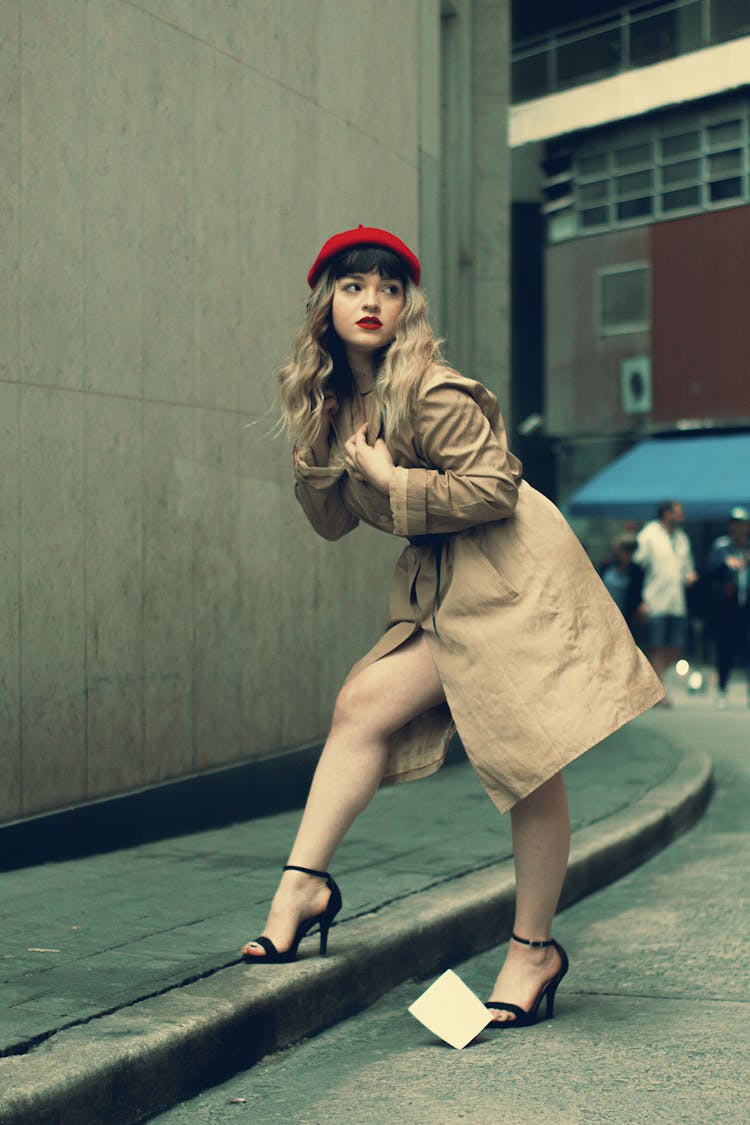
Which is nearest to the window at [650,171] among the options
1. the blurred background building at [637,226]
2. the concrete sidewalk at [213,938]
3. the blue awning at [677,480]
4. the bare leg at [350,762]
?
the blurred background building at [637,226]

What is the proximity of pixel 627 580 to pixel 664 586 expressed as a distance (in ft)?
1.83

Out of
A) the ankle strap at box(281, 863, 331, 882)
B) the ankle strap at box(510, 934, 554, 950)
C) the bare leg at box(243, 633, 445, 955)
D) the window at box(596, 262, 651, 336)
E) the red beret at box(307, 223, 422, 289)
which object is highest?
the window at box(596, 262, 651, 336)

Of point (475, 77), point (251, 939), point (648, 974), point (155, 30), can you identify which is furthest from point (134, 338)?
point (475, 77)

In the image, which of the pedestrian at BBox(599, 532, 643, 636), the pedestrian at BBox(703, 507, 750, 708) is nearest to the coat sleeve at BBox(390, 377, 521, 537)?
the pedestrian at BBox(599, 532, 643, 636)

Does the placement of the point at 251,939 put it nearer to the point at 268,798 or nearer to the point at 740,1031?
the point at 740,1031

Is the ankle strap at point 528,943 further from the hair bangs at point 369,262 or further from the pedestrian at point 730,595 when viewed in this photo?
the pedestrian at point 730,595

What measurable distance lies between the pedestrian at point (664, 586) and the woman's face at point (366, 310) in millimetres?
11119

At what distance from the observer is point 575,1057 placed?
3.78 meters

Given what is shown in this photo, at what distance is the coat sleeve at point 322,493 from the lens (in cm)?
405

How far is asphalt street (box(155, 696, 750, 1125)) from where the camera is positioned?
3.42 metres

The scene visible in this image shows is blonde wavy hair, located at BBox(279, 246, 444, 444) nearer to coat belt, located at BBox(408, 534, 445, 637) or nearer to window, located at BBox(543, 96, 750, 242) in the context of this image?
coat belt, located at BBox(408, 534, 445, 637)

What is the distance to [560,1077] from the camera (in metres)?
3.61

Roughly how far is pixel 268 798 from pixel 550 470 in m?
21.8

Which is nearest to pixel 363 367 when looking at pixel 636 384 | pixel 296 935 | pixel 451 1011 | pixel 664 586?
pixel 296 935
